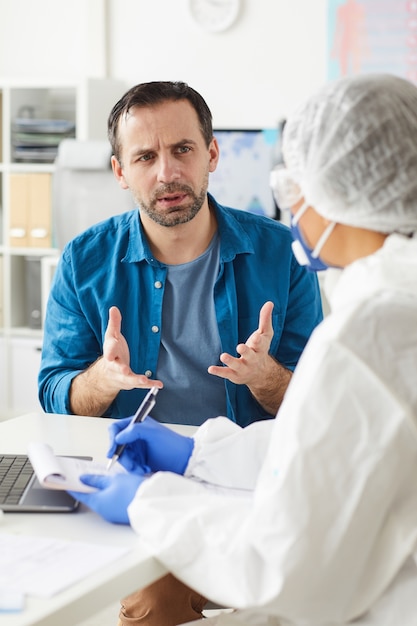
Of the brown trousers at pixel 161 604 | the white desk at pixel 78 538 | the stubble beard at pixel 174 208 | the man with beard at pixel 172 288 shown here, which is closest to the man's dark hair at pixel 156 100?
the man with beard at pixel 172 288

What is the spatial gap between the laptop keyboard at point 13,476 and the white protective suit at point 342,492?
333mm

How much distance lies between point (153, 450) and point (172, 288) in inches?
29.8

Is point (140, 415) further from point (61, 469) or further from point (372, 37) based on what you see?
point (372, 37)

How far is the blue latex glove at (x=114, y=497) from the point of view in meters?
1.40

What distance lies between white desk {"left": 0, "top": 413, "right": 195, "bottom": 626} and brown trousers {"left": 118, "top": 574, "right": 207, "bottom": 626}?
0.30 metres

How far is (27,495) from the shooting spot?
4.94 ft

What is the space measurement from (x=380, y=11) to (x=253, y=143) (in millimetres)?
837

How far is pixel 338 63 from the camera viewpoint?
4688mm

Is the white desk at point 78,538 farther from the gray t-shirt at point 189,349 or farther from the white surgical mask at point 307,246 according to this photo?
the white surgical mask at point 307,246

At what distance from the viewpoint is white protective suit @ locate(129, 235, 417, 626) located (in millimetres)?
1194

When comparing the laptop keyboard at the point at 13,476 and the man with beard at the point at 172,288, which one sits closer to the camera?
the laptop keyboard at the point at 13,476

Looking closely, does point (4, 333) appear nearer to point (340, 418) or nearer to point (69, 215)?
point (69, 215)

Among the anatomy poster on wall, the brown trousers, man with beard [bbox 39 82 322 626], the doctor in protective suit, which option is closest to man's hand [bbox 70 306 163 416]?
man with beard [bbox 39 82 322 626]

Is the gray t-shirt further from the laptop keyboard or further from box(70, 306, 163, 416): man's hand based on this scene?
the laptop keyboard
